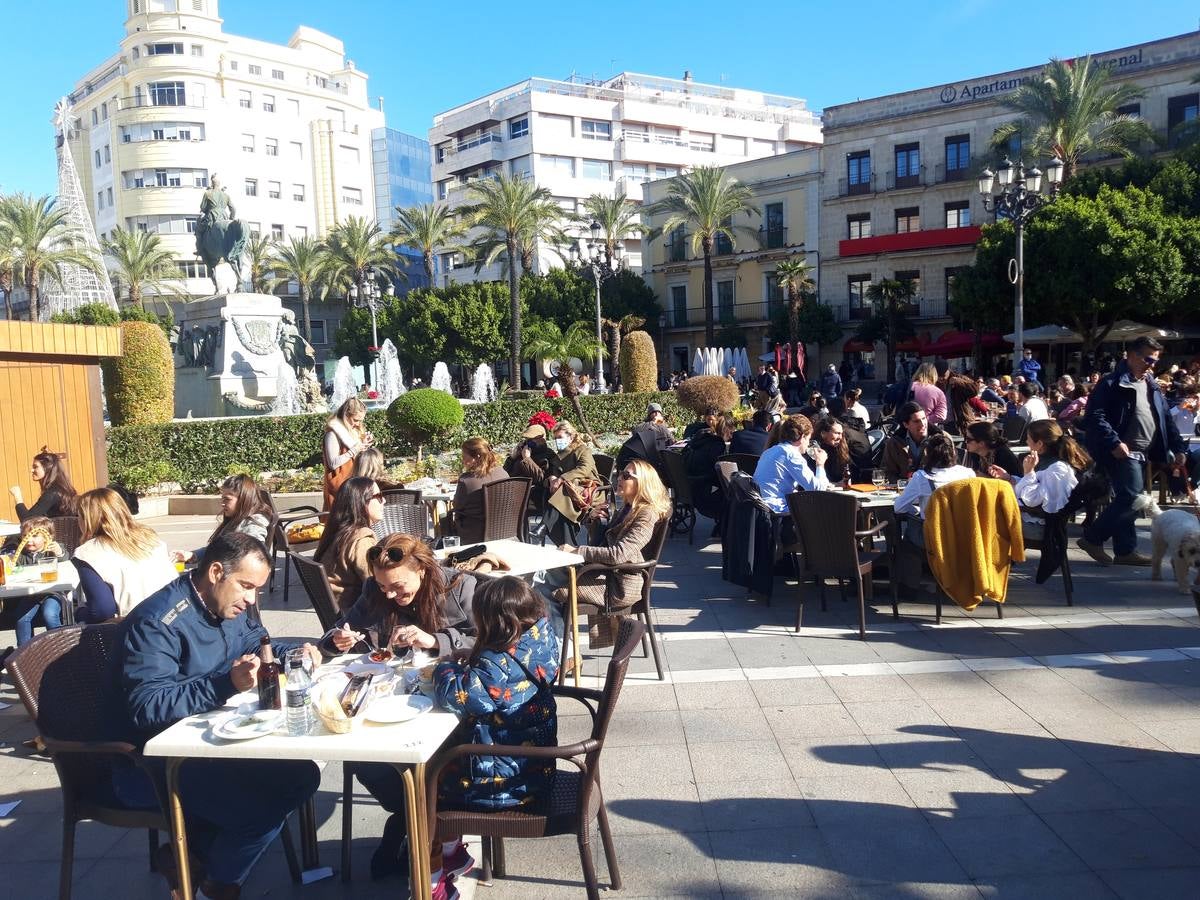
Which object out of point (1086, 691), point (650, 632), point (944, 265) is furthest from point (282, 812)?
point (944, 265)

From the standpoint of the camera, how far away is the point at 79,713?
3.20 metres

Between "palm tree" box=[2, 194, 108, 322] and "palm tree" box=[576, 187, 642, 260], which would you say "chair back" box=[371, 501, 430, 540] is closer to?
"palm tree" box=[2, 194, 108, 322]

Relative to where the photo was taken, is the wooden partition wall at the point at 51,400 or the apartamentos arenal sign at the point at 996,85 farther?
the apartamentos arenal sign at the point at 996,85

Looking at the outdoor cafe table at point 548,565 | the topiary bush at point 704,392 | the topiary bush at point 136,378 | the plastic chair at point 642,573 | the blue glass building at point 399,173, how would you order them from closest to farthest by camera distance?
the outdoor cafe table at point 548,565, the plastic chair at point 642,573, the topiary bush at point 136,378, the topiary bush at point 704,392, the blue glass building at point 399,173

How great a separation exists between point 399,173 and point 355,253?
36.1 metres


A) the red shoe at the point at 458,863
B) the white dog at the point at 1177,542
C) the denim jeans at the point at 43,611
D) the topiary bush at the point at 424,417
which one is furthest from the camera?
the topiary bush at the point at 424,417

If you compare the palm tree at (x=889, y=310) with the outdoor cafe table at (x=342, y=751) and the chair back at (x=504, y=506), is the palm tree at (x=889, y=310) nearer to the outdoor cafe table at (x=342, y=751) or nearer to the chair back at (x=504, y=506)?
the chair back at (x=504, y=506)

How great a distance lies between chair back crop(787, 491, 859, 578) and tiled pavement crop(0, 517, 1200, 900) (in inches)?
18.5

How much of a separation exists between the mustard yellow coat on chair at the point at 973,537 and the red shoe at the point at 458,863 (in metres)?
3.96

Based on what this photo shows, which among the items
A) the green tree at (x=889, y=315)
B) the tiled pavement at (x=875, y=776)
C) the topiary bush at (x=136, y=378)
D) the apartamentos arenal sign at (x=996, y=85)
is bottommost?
the tiled pavement at (x=875, y=776)

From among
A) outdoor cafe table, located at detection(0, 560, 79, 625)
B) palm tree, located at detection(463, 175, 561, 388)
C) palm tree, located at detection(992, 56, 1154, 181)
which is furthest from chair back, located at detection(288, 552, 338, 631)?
palm tree, located at detection(992, 56, 1154, 181)

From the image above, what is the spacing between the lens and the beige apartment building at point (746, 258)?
41.9 metres

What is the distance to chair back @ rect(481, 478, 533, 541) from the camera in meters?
7.36

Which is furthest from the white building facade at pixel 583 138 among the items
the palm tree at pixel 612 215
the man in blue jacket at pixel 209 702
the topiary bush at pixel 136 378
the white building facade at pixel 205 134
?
the man in blue jacket at pixel 209 702
